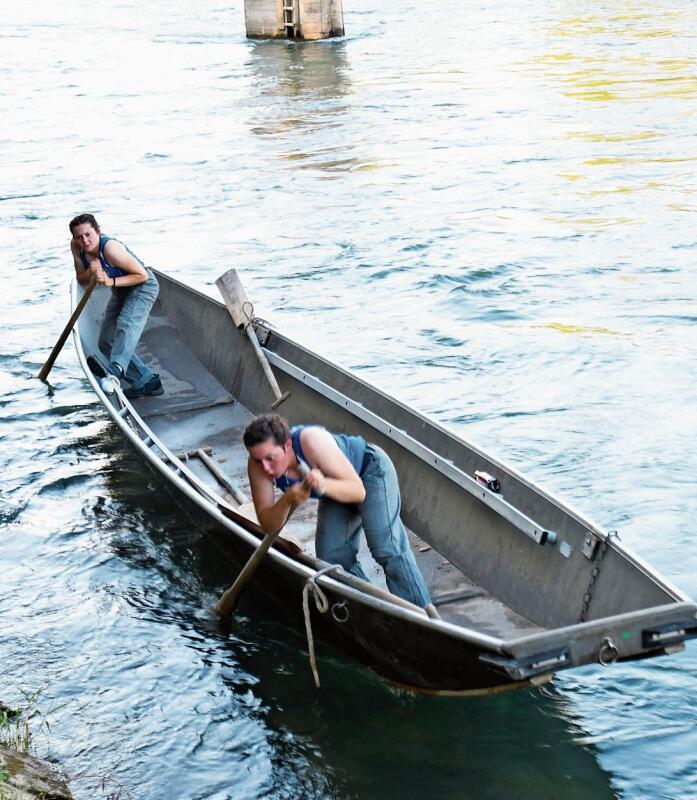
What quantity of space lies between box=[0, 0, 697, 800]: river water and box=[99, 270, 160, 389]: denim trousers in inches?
35.6

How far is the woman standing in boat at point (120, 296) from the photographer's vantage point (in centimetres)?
1006

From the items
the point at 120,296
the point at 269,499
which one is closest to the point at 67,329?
the point at 120,296

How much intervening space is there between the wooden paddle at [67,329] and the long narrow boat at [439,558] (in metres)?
0.83

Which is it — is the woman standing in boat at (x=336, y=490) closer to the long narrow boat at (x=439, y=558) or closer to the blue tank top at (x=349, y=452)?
the blue tank top at (x=349, y=452)

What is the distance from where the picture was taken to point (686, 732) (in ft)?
21.7

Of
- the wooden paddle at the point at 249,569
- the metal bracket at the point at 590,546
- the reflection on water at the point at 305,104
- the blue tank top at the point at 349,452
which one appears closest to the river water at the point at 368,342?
the reflection on water at the point at 305,104

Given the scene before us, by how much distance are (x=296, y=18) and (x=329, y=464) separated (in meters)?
35.0

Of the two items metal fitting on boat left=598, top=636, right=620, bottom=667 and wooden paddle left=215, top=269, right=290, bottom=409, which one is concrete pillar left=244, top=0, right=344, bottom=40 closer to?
wooden paddle left=215, top=269, right=290, bottom=409

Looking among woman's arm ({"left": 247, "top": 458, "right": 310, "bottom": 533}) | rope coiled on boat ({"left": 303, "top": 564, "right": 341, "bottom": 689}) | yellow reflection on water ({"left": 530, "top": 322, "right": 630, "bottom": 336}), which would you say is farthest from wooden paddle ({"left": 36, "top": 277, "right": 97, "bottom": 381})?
yellow reflection on water ({"left": 530, "top": 322, "right": 630, "bottom": 336})

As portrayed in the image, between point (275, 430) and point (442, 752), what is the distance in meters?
2.20

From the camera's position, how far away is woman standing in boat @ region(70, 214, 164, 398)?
10.1 metres

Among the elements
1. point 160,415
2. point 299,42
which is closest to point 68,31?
point 299,42

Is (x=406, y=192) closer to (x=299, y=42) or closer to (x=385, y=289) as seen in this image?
(x=385, y=289)

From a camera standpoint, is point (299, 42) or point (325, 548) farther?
point (299, 42)
